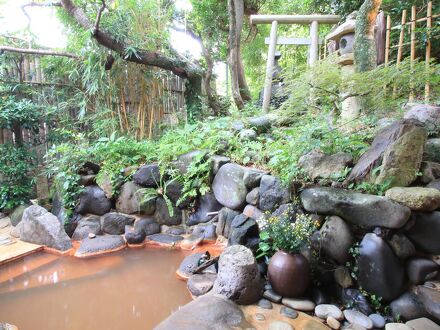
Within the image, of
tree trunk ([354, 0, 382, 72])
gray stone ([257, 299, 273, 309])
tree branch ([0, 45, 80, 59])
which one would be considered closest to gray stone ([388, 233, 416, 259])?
gray stone ([257, 299, 273, 309])

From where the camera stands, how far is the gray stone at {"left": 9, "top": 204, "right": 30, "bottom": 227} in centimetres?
430

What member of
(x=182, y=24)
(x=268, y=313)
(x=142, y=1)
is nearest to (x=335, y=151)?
(x=268, y=313)

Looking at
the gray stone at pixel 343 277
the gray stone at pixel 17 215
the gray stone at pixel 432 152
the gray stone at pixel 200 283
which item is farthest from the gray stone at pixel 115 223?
the gray stone at pixel 432 152

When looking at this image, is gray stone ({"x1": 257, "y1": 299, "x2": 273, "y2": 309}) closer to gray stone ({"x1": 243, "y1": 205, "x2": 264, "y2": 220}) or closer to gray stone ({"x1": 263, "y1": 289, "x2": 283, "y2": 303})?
gray stone ({"x1": 263, "y1": 289, "x2": 283, "y2": 303})

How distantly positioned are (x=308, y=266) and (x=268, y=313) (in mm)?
513

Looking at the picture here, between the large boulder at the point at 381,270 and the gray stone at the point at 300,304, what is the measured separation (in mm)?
445

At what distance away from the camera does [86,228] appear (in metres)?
4.00

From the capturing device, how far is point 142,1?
211 inches

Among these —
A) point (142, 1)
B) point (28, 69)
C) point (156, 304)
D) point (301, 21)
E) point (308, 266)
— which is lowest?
point (156, 304)

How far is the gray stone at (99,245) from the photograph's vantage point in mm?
3479

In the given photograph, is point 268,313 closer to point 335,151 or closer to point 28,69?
point 335,151

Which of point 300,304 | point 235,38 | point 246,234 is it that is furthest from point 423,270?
point 235,38

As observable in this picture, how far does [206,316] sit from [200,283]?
59 cm

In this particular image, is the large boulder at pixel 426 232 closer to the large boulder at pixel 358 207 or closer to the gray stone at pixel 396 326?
the large boulder at pixel 358 207
